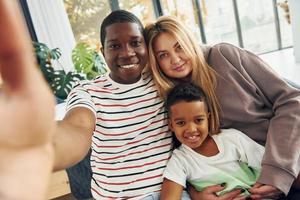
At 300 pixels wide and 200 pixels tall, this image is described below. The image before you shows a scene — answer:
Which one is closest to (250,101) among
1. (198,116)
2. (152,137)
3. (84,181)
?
(198,116)

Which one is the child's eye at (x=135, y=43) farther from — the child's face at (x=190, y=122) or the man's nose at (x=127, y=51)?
the child's face at (x=190, y=122)

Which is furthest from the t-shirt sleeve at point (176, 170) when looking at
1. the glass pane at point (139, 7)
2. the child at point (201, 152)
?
the glass pane at point (139, 7)

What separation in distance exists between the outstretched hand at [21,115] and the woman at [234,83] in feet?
3.16

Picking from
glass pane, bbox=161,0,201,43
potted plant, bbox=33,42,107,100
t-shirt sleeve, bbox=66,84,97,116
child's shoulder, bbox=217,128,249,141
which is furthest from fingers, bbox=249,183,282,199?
glass pane, bbox=161,0,201,43

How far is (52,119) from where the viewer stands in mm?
183

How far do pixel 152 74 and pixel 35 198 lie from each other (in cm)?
104

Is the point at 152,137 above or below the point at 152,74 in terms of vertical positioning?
below

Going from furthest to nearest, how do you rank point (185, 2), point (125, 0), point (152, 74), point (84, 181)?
point (185, 2) → point (125, 0) → point (84, 181) → point (152, 74)

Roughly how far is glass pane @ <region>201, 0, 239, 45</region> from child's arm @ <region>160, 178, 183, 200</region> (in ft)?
14.6

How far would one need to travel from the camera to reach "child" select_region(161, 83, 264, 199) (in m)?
1.03

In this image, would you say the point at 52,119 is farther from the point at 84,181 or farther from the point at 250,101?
the point at 84,181

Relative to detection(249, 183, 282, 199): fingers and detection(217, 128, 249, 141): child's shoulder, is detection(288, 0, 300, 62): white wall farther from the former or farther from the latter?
detection(249, 183, 282, 199): fingers

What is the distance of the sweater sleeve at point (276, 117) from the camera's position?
3.26ft

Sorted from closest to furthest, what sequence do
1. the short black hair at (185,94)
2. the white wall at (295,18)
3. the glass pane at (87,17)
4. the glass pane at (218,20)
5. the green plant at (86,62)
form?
the short black hair at (185,94), the green plant at (86,62), the white wall at (295,18), the glass pane at (87,17), the glass pane at (218,20)
